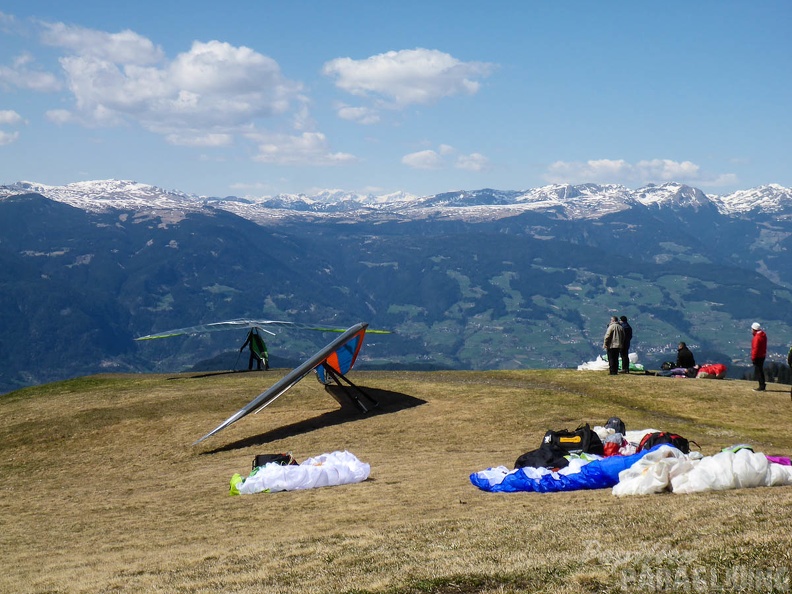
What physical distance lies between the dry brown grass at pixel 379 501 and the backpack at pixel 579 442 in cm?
302

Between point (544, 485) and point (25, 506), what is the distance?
18.5 metres

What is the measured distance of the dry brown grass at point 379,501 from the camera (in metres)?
11.5

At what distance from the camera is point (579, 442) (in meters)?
22.6

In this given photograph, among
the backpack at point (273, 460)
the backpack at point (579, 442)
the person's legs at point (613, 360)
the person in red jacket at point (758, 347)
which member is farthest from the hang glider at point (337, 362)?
the person in red jacket at point (758, 347)

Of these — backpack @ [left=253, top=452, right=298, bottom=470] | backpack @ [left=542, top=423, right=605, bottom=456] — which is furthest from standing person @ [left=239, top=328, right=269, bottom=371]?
backpack @ [left=542, top=423, right=605, bottom=456]

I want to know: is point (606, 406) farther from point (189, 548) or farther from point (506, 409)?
point (189, 548)

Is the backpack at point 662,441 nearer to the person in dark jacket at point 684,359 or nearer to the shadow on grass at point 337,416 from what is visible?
the shadow on grass at point 337,416

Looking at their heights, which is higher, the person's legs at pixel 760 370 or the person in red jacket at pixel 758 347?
the person in red jacket at pixel 758 347

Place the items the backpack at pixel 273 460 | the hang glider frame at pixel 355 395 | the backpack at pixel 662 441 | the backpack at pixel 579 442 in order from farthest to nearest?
the hang glider frame at pixel 355 395, the backpack at pixel 273 460, the backpack at pixel 579 442, the backpack at pixel 662 441

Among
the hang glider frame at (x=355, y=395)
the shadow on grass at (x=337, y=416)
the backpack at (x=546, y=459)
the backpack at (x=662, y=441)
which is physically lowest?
the shadow on grass at (x=337, y=416)

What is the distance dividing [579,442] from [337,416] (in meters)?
16.3

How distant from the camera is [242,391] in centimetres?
4322

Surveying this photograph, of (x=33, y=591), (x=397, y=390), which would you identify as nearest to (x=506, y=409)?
(x=397, y=390)

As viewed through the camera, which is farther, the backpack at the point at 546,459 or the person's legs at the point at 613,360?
the person's legs at the point at 613,360
